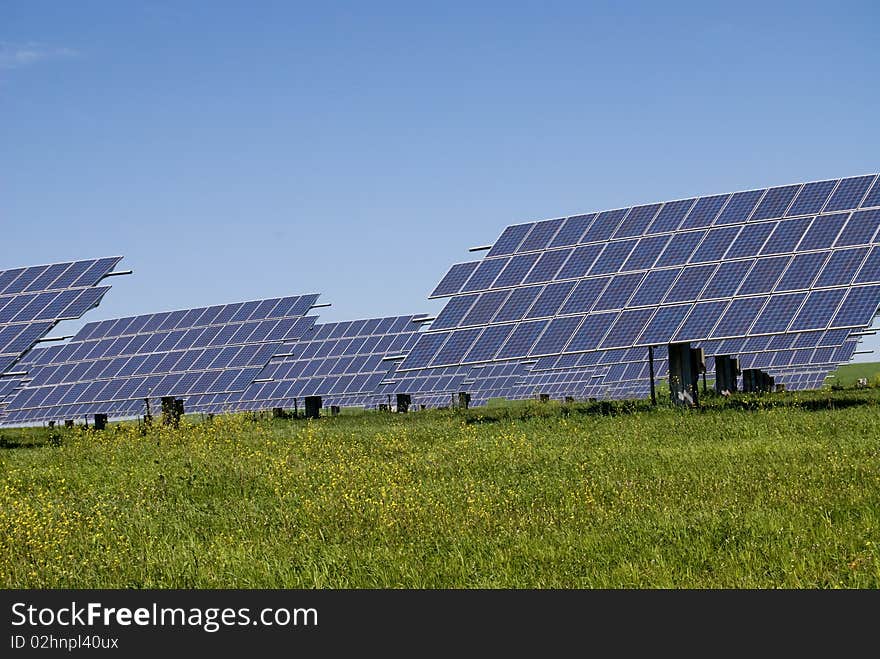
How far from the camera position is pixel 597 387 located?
68.4 meters

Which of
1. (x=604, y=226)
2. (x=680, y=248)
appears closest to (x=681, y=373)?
(x=680, y=248)

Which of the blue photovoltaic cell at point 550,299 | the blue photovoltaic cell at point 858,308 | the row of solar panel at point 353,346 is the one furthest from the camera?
the row of solar panel at point 353,346

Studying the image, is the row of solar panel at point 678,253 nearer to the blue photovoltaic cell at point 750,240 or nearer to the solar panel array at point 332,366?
the blue photovoltaic cell at point 750,240

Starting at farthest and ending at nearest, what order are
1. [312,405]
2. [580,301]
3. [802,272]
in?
[312,405], [580,301], [802,272]

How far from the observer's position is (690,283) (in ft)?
89.4

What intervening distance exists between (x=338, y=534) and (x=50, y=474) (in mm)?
9560

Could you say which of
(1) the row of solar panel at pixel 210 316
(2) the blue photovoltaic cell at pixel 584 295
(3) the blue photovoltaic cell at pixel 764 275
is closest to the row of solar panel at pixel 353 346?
(1) the row of solar panel at pixel 210 316

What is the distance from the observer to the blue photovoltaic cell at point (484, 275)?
31531 mm

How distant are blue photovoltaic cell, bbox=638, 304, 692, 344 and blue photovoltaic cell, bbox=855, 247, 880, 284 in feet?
13.3

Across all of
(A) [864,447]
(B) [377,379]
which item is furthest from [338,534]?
(B) [377,379]

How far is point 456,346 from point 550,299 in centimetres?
290

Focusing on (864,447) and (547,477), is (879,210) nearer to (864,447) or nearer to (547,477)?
(864,447)

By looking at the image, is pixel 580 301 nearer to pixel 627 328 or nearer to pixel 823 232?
pixel 627 328

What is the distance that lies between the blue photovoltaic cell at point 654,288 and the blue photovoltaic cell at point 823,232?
3.27m
